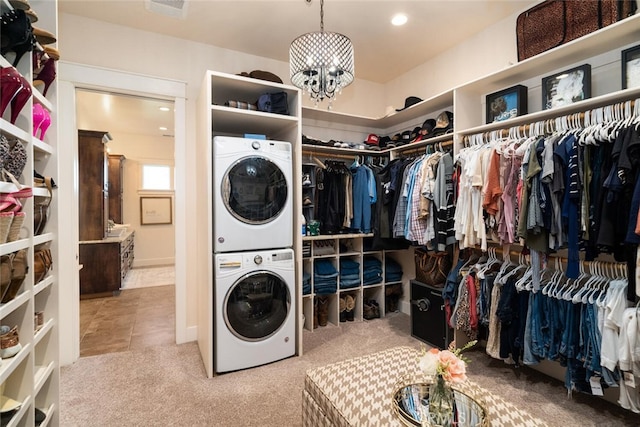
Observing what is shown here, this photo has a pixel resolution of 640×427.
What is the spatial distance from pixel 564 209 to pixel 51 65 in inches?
108

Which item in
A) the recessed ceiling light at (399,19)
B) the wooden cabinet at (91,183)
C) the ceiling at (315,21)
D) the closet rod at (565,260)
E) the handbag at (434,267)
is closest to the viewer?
→ the closet rod at (565,260)

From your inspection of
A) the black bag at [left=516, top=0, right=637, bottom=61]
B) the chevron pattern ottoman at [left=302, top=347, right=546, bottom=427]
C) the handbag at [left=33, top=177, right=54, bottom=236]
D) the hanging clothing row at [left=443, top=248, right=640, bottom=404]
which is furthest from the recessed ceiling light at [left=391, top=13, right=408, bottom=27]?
the handbag at [left=33, top=177, right=54, bottom=236]

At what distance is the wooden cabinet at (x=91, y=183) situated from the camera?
4.27m

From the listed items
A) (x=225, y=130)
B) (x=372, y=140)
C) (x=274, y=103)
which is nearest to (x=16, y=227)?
(x=274, y=103)

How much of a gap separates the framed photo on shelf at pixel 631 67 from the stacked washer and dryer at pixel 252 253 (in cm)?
213

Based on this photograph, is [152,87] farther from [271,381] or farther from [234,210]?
[271,381]

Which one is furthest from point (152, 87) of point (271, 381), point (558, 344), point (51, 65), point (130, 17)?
point (558, 344)

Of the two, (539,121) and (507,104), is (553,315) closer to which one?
(539,121)

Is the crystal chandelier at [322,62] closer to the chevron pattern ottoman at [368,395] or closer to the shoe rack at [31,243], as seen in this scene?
the shoe rack at [31,243]

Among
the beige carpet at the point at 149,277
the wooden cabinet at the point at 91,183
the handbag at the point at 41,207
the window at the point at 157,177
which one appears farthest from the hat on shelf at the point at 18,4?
the window at the point at 157,177

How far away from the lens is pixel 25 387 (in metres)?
1.25

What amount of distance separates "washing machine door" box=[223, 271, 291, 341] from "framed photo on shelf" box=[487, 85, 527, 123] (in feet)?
6.94

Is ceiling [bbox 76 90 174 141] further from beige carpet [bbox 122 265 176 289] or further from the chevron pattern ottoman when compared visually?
the chevron pattern ottoman

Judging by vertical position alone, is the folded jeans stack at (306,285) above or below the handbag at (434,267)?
below
